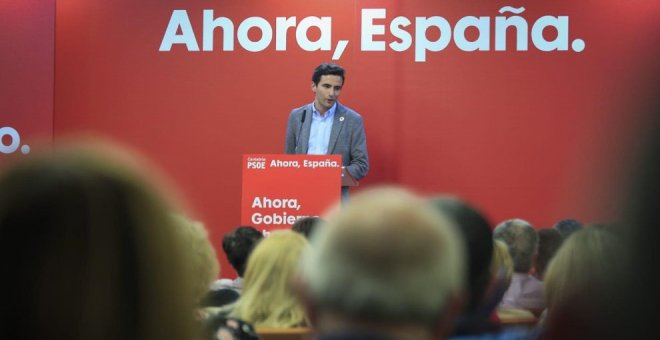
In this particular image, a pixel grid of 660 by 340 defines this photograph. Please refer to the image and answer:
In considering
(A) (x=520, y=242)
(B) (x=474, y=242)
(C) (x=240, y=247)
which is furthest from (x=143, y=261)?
(C) (x=240, y=247)

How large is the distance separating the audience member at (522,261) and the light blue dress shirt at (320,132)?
372 cm

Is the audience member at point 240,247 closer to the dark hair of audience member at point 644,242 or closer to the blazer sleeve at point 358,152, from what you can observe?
the dark hair of audience member at point 644,242

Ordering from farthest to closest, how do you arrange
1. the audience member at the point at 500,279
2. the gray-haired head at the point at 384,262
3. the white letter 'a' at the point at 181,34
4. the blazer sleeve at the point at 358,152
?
the white letter 'a' at the point at 181,34, the blazer sleeve at the point at 358,152, the audience member at the point at 500,279, the gray-haired head at the point at 384,262

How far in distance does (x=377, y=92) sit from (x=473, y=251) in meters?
6.04

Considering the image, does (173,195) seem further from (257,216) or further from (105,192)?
(257,216)

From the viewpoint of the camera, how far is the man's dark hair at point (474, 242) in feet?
5.10

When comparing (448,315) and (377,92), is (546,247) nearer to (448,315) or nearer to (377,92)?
(448,315)

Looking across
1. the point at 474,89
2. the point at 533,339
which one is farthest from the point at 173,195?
the point at 474,89

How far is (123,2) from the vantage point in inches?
306

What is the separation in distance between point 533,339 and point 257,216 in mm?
4050

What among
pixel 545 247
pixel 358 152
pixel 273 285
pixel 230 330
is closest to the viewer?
pixel 230 330

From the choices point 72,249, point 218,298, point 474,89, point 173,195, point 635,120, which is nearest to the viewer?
point 635,120

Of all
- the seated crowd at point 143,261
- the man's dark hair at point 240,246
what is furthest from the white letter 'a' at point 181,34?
the seated crowd at point 143,261

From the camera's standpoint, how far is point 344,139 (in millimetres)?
6840
